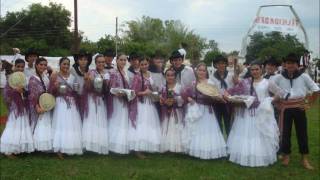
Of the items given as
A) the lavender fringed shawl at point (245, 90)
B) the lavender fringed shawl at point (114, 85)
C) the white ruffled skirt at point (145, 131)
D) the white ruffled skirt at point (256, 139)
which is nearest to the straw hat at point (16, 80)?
the lavender fringed shawl at point (114, 85)

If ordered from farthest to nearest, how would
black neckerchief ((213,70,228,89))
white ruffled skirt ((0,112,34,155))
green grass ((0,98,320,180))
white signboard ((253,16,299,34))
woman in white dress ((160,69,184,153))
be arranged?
white signboard ((253,16,299,34))
black neckerchief ((213,70,228,89))
woman in white dress ((160,69,184,153))
white ruffled skirt ((0,112,34,155))
green grass ((0,98,320,180))

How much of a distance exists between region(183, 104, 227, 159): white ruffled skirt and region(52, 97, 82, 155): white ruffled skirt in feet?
6.51

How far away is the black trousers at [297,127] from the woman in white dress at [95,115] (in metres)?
3.27

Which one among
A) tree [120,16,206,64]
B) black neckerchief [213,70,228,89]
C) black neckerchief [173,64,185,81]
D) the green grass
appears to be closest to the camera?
the green grass

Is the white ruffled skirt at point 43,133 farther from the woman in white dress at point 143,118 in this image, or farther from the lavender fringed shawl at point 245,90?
the lavender fringed shawl at point 245,90

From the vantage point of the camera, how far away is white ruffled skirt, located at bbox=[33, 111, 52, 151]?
8.28 m

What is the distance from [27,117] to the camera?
8.51 meters

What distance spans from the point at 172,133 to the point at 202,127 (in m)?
0.59

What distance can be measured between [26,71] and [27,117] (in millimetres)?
1062

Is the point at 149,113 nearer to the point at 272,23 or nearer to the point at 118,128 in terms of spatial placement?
the point at 118,128

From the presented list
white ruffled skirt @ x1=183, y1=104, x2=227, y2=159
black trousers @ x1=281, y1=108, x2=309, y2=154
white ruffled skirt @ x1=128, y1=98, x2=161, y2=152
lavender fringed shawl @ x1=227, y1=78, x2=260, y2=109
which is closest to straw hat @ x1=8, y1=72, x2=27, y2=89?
white ruffled skirt @ x1=128, y1=98, x2=161, y2=152

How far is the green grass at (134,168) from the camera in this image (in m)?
7.33

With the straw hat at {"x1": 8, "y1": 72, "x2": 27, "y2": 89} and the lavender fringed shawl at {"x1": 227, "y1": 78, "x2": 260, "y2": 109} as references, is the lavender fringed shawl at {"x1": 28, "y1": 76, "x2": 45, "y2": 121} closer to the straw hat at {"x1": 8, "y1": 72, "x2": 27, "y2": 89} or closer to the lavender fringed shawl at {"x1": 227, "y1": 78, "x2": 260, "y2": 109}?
the straw hat at {"x1": 8, "y1": 72, "x2": 27, "y2": 89}

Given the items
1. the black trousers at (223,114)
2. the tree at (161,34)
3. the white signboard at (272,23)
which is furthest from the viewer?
the tree at (161,34)
